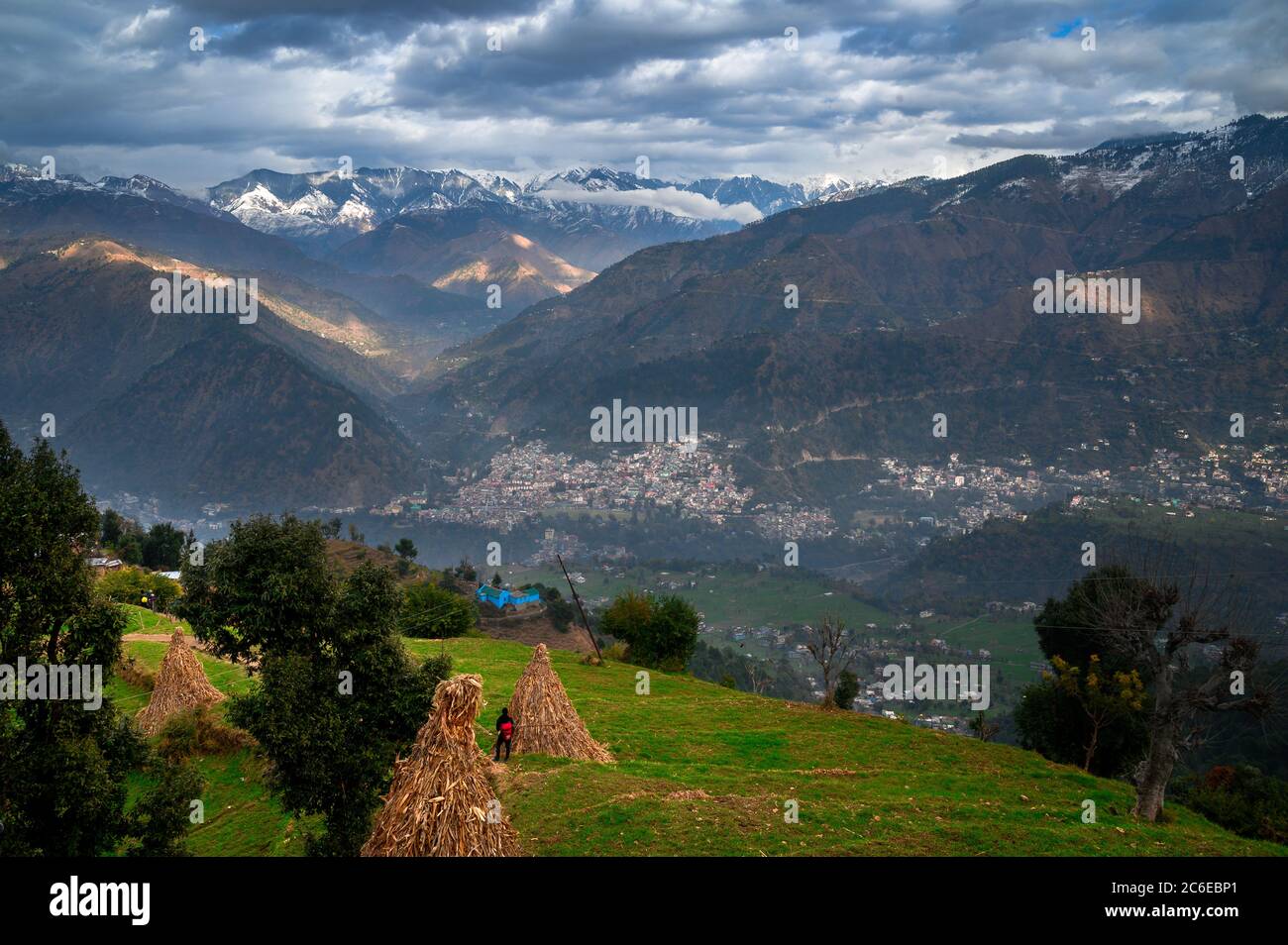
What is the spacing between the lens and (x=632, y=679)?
158 feet

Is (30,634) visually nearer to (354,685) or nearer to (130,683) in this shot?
(354,685)

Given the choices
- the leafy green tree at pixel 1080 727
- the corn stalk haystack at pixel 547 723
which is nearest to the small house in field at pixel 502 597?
the leafy green tree at pixel 1080 727

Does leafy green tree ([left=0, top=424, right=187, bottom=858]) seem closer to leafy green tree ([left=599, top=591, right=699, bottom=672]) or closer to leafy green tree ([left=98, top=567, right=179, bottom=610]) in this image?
leafy green tree ([left=98, top=567, right=179, bottom=610])

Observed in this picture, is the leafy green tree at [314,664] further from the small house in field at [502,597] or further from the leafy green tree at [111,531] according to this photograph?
the leafy green tree at [111,531]

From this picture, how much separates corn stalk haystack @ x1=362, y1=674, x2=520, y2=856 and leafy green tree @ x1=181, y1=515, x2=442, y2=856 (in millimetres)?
1963

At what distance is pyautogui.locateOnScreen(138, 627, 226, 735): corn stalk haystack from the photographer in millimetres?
28688

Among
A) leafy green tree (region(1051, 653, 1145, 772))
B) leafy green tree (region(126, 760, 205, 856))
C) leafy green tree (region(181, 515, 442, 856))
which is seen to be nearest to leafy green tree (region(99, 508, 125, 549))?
leafy green tree (region(126, 760, 205, 856))

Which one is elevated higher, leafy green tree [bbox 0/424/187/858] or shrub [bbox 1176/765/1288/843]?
leafy green tree [bbox 0/424/187/858]

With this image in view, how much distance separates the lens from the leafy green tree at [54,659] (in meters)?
15.4

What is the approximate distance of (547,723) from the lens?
2434 cm

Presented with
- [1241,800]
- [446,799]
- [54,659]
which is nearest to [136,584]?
[54,659]

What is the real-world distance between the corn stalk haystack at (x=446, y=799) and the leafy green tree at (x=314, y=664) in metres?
1.96

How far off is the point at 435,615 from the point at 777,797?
4640cm
